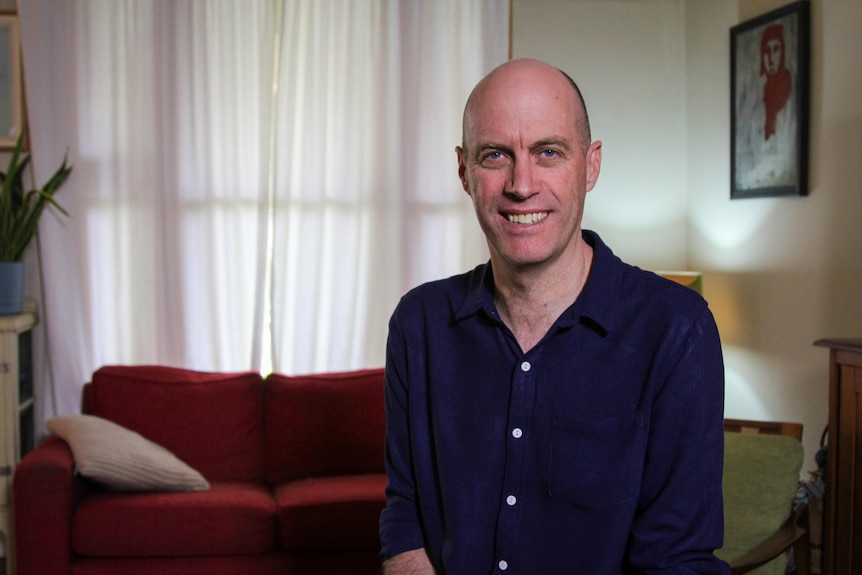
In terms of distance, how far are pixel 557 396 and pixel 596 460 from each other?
0.11 meters

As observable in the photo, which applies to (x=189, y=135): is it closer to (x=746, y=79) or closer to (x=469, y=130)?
(x=746, y=79)

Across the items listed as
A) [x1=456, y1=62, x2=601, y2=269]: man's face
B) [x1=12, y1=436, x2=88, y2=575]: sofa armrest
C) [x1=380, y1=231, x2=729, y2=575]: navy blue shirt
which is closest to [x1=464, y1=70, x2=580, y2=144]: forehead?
[x1=456, y1=62, x2=601, y2=269]: man's face

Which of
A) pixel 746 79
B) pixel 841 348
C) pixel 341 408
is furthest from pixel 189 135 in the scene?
pixel 841 348

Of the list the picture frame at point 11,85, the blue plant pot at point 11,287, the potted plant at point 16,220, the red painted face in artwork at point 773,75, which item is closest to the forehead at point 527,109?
the red painted face in artwork at point 773,75

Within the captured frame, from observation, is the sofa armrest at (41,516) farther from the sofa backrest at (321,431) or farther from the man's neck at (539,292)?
the man's neck at (539,292)

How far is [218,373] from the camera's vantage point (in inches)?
161

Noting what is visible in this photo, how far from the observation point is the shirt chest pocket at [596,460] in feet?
4.39

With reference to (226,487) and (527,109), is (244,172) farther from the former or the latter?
(527,109)

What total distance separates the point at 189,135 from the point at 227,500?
1744 millimetres

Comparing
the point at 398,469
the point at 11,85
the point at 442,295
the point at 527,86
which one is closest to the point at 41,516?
the point at 11,85

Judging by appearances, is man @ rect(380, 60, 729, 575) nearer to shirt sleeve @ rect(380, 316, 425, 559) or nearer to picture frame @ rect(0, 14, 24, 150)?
shirt sleeve @ rect(380, 316, 425, 559)

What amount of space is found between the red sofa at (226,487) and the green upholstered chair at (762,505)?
135cm

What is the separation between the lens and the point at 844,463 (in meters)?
2.74

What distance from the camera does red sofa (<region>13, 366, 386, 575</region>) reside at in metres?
3.26
